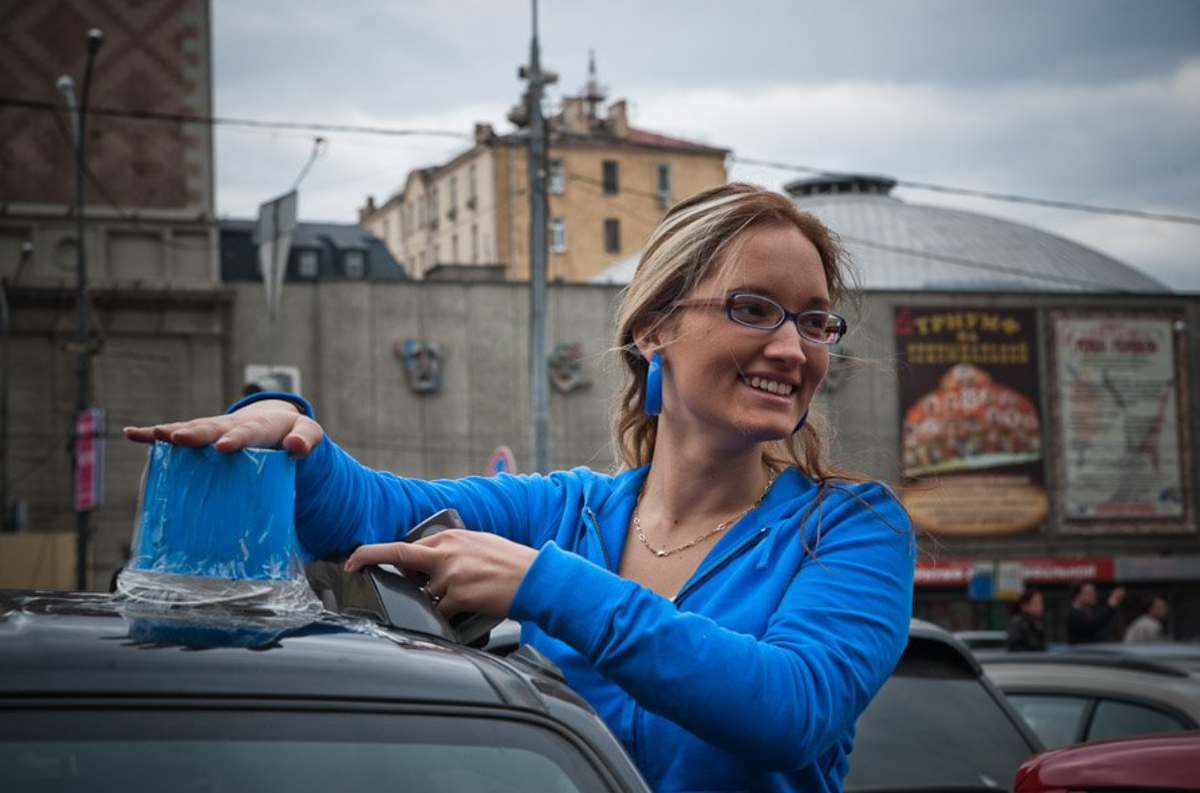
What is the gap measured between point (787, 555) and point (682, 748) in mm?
295

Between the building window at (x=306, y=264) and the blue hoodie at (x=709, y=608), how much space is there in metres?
67.9

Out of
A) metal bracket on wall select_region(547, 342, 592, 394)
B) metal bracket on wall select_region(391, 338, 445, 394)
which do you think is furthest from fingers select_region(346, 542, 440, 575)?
metal bracket on wall select_region(547, 342, 592, 394)

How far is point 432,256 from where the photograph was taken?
80875 mm

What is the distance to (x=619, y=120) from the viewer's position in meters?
72.6

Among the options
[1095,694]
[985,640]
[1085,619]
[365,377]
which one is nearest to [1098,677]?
[1095,694]

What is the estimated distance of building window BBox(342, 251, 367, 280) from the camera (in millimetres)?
70938

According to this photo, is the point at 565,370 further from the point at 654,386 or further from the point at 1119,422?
the point at 654,386

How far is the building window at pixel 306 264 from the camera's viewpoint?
228 feet

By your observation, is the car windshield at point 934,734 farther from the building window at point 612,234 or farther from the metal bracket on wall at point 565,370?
the building window at point 612,234

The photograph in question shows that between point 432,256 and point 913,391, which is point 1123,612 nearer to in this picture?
point 913,391

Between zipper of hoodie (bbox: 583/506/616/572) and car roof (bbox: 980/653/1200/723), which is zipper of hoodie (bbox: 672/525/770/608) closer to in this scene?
zipper of hoodie (bbox: 583/506/616/572)

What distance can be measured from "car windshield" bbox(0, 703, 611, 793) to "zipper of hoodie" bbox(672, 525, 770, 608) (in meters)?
0.46

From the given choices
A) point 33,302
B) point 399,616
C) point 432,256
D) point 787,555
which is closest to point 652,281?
point 787,555

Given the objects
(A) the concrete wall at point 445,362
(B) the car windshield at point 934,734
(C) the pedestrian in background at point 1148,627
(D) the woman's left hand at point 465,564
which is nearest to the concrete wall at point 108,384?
(A) the concrete wall at point 445,362
